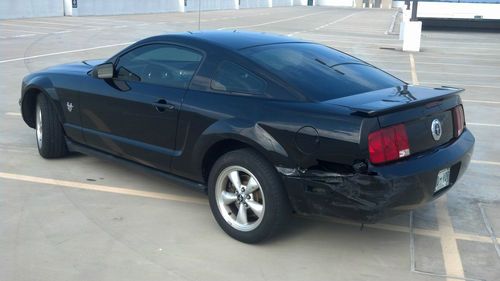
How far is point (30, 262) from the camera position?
3.72m

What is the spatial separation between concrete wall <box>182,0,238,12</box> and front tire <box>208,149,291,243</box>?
1780 inches

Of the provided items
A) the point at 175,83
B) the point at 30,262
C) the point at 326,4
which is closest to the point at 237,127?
the point at 175,83

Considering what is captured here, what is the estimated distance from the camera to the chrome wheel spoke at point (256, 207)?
3.95 meters

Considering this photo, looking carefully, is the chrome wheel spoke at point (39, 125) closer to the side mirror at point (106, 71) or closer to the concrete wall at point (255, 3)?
the side mirror at point (106, 71)

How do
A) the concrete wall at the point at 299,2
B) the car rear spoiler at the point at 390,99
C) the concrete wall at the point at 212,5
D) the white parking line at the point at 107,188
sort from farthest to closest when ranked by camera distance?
the concrete wall at the point at 299,2
the concrete wall at the point at 212,5
the white parking line at the point at 107,188
the car rear spoiler at the point at 390,99

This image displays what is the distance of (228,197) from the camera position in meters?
4.16

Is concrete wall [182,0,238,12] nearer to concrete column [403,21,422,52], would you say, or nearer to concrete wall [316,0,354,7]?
concrete column [403,21,422,52]

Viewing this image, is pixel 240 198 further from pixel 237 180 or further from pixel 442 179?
pixel 442 179

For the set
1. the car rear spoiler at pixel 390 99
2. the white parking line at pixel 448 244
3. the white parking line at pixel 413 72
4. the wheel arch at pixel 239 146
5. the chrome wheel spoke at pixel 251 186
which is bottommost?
the white parking line at pixel 413 72

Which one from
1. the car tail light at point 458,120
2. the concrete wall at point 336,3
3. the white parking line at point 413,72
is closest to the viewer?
the car tail light at point 458,120

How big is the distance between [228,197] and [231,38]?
1393 millimetres

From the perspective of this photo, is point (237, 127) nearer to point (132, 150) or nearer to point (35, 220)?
point (132, 150)

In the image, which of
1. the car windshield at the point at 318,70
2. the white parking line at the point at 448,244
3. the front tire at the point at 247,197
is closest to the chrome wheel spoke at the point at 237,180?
the front tire at the point at 247,197

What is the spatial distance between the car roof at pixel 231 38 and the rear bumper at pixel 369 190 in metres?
1.35
